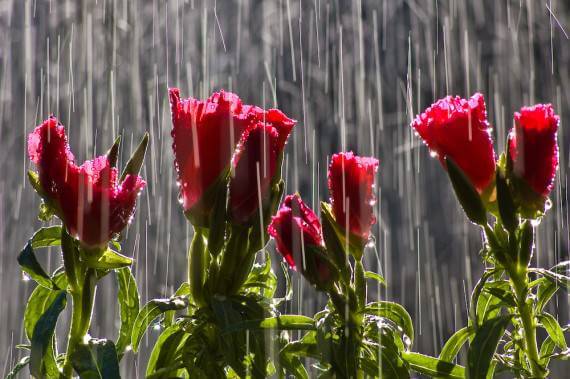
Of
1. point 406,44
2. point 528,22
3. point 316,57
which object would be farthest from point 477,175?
point 316,57

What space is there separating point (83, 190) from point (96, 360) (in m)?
0.14

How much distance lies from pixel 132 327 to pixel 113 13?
2.73m

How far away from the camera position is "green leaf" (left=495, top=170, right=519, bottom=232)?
58 cm

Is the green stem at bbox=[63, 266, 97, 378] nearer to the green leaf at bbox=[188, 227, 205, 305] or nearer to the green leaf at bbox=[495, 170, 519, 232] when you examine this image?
the green leaf at bbox=[188, 227, 205, 305]

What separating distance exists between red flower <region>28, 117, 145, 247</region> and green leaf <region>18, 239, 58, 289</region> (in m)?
0.04

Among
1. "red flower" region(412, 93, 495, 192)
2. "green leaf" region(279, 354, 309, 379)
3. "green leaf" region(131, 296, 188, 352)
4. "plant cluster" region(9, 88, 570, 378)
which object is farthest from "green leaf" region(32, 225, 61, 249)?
"red flower" region(412, 93, 495, 192)

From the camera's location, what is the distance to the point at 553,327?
2.05ft

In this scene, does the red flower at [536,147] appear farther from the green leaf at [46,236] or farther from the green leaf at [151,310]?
the green leaf at [46,236]

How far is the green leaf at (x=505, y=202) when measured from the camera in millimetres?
580

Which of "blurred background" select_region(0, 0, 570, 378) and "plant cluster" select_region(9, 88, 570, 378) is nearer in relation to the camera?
"plant cluster" select_region(9, 88, 570, 378)

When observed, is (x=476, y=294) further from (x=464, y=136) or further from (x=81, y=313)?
(x=81, y=313)

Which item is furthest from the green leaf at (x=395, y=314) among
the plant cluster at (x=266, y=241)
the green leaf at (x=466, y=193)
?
the green leaf at (x=466, y=193)

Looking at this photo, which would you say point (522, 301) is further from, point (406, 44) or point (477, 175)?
point (406, 44)

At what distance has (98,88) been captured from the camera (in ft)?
9.84
